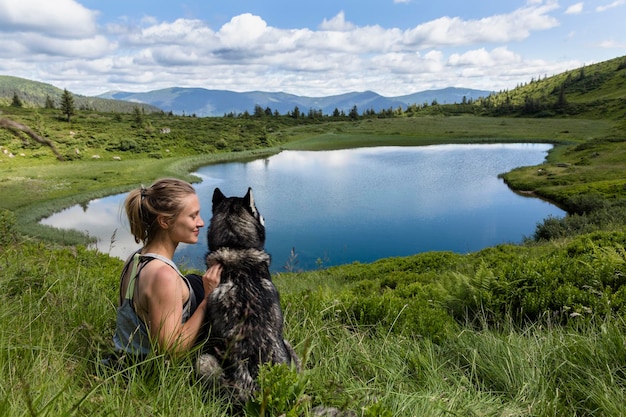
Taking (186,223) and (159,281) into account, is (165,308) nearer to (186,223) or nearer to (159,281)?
(159,281)

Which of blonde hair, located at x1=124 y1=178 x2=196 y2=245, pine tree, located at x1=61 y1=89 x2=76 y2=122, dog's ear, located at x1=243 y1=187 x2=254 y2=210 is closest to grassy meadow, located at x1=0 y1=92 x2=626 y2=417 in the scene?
blonde hair, located at x1=124 y1=178 x2=196 y2=245

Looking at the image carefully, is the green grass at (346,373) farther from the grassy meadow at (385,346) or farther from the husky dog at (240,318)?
the husky dog at (240,318)

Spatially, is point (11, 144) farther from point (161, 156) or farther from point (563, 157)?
point (563, 157)

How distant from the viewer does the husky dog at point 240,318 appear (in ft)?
7.00

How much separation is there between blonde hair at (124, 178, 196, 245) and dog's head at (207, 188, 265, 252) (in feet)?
0.94

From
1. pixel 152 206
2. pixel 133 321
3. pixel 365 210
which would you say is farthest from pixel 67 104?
pixel 133 321

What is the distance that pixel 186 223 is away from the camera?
2510mm

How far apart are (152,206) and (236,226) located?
1.83 ft

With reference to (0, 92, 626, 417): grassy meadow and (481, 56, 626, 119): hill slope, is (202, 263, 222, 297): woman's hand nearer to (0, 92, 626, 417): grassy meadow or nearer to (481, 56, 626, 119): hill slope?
(0, 92, 626, 417): grassy meadow

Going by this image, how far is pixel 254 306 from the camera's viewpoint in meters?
2.25

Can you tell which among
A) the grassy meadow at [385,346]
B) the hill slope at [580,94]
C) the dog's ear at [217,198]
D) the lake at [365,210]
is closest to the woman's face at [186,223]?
the dog's ear at [217,198]

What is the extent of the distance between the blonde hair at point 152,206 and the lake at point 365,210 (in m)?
7.21

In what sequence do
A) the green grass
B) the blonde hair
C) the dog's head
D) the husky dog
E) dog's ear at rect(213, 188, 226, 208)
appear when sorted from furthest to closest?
dog's ear at rect(213, 188, 226, 208) → the dog's head → the blonde hair → the husky dog → the green grass

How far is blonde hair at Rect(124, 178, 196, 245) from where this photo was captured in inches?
95.5
